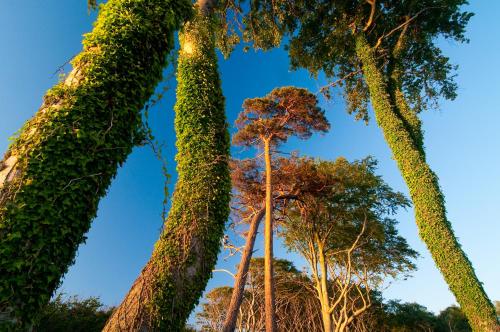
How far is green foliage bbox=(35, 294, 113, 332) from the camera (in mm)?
12734

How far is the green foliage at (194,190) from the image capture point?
3537mm

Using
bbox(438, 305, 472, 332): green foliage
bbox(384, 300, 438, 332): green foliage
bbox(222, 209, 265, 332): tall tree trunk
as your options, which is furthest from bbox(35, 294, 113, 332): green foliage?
bbox(438, 305, 472, 332): green foliage

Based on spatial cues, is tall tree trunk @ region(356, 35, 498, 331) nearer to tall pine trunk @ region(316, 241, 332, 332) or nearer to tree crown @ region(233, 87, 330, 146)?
tree crown @ region(233, 87, 330, 146)

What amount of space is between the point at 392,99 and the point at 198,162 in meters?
11.3

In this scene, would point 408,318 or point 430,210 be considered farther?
point 408,318

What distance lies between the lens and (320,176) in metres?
13.8

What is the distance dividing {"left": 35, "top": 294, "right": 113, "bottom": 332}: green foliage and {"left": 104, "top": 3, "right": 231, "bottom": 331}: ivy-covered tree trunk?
12215 mm

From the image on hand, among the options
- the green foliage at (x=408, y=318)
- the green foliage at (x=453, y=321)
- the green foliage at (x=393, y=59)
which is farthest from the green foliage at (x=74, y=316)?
the green foliage at (x=453, y=321)

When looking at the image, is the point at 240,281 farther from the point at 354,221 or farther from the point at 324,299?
the point at 354,221

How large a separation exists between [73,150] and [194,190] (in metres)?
1.95

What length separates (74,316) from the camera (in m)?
13.9

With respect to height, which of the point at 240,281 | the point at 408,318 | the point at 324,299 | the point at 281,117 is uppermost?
the point at 281,117

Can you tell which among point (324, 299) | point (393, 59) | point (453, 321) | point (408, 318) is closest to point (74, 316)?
point (324, 299)

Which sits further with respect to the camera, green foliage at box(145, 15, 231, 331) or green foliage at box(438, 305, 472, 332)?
green foliage at box(438, 305, 472, 332)
